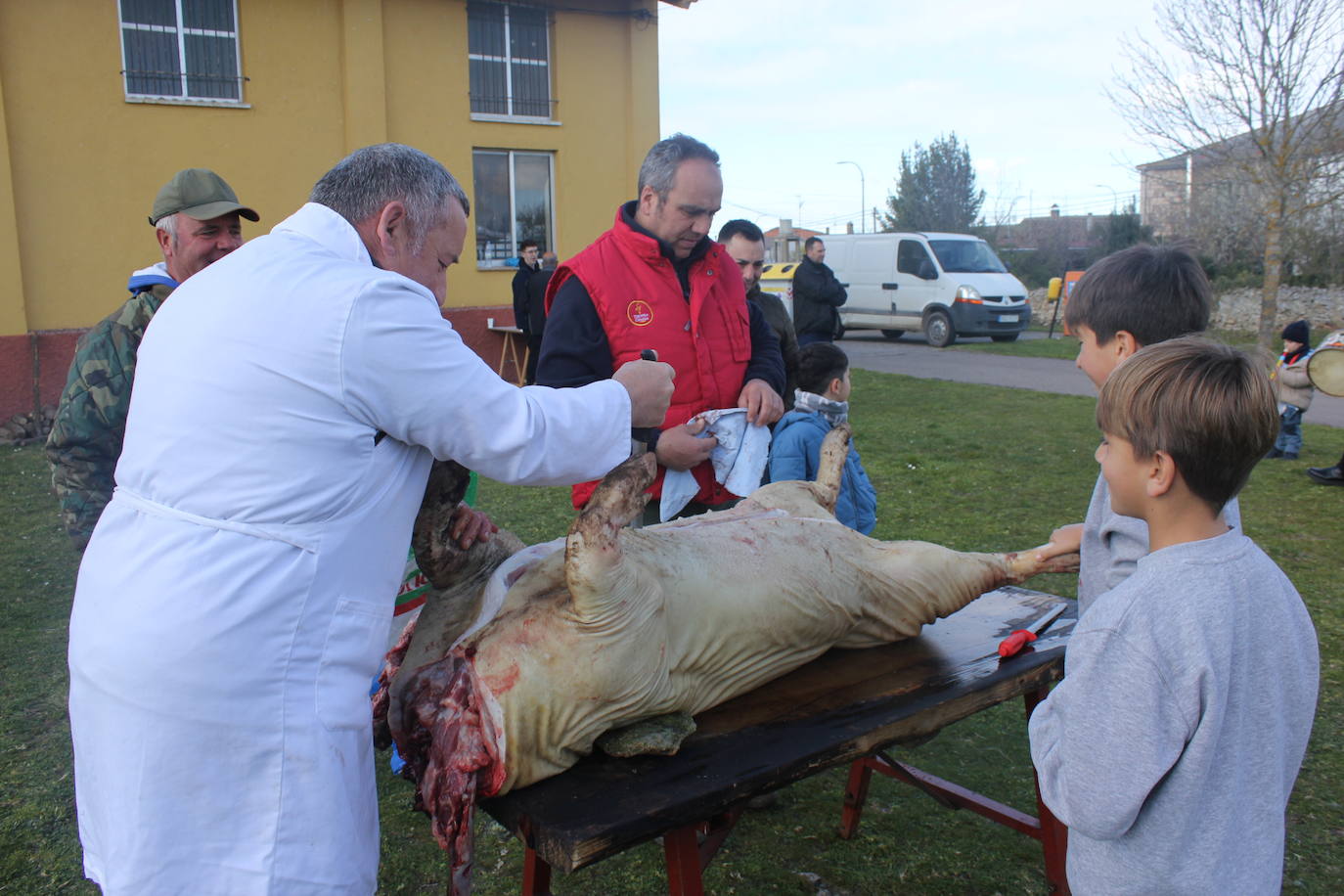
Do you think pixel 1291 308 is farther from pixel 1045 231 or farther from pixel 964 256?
pixel 1045 231

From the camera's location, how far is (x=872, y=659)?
9.11 feet

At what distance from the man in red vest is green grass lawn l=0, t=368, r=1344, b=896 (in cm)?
123

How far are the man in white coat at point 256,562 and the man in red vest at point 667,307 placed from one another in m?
1.20

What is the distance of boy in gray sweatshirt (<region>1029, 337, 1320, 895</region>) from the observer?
4.94 feet

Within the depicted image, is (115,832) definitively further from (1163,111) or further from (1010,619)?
(1163,111)

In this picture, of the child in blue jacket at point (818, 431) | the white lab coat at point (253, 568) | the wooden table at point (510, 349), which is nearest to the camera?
the white lab coat at point (253, 568)

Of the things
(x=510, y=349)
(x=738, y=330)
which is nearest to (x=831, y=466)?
(x=738, y=330)

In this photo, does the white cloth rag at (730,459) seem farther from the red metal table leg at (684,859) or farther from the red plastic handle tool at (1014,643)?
the red metal table leg at (684,859)

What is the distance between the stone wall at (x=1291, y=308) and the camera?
18906 millimetres

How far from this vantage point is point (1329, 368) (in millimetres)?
7613

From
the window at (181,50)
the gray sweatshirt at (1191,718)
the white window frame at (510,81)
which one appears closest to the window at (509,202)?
the white window frame at (510,81)

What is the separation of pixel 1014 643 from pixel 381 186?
1.98m

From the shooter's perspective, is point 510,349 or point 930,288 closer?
point 510,349

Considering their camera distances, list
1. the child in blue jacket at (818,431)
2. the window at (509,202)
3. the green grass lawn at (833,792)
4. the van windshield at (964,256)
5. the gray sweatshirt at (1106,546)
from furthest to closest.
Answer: the van windshield at (964,256)
the window at (509,202)
the child in blue jacket at (818,431)
the green grass lawn at (833,792)
the gray sweatshirt at (1106,546)
